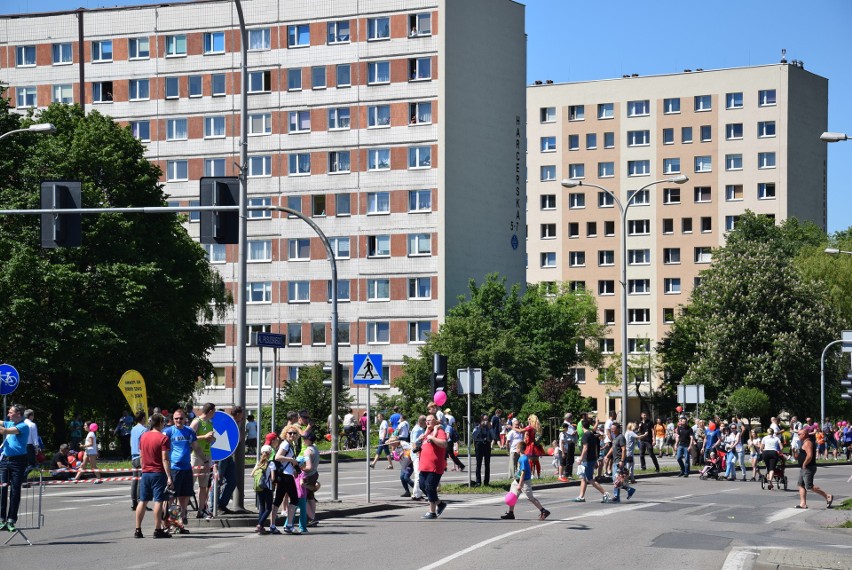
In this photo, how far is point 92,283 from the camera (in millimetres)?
50531

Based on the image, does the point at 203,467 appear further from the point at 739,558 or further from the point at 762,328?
the point at 762,328

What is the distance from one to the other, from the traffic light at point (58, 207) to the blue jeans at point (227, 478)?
540cm

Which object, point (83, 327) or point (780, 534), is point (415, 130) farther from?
point (780, 534)

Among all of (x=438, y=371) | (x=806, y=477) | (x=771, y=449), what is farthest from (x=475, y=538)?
(x=771, y=449)

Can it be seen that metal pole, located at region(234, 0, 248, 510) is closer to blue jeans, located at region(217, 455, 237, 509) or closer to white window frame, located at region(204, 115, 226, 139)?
blue jeans, located at region(217, 455, 237, 509)

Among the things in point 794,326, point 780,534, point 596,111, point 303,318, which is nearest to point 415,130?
point 303,318

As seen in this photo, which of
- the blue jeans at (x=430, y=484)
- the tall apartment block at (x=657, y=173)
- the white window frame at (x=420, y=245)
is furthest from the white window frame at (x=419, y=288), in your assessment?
the blue jeans at (x=430, y=484)

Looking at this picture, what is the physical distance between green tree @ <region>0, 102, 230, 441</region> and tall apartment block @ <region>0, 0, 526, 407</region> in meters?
23.0

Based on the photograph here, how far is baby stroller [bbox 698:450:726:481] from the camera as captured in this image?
41.8 m

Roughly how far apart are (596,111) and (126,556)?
96.3 metres

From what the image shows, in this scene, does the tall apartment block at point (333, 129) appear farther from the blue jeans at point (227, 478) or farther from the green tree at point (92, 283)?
the blue jeans at point (227, 478)

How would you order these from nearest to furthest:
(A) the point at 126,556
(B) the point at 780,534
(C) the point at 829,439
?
1. (A) the point at 126,556
2. (B) the point at 780,534
3. (C) the point at 829,439

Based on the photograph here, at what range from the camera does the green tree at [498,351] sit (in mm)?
65438

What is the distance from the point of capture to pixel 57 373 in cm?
5053
